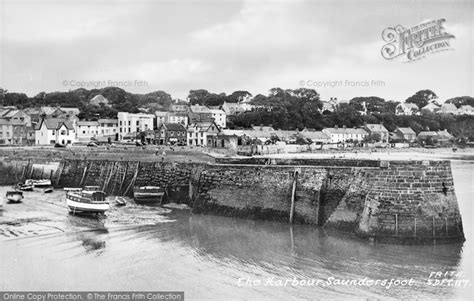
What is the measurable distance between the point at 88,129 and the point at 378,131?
57.1m

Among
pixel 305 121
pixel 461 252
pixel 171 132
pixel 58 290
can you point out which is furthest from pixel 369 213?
pixel 305 121

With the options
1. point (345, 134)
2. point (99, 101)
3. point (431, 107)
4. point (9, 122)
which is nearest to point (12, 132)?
point (9, 122)

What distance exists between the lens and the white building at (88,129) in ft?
259

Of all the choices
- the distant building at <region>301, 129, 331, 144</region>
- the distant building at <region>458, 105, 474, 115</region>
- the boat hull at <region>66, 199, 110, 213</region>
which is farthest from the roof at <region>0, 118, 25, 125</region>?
the distant building at <region>458, 105, 474, 115</region>

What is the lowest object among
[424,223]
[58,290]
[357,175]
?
[58,290]

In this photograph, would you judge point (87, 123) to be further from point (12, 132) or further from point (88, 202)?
point (88, 202)

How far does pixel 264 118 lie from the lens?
90875 millimetres

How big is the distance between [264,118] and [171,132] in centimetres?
2664

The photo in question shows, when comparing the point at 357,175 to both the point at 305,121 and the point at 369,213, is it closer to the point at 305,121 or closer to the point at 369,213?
the point at 369,213

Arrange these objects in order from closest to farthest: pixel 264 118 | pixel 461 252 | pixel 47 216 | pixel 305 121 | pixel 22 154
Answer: pixel 461 252 → pixel 47 216 → pixel 22 154 → pixel 264 118 → pixel 305 121

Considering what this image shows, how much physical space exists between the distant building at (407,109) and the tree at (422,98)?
384 inches

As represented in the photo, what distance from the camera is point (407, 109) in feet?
455

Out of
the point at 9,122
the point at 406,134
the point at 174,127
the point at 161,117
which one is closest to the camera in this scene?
the point at 174,127

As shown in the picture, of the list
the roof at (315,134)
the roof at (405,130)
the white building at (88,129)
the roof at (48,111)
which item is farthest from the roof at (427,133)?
the roof at (48,111)
